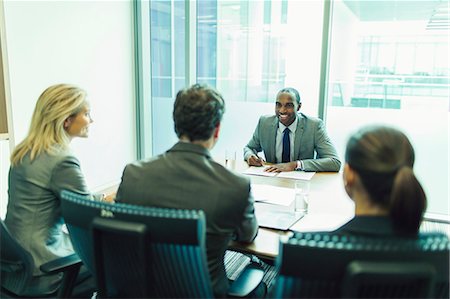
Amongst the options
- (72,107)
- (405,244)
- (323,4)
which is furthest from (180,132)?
(323,4)

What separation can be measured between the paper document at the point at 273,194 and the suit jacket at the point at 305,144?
0.50m

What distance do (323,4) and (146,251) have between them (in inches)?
126

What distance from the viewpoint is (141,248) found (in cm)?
110

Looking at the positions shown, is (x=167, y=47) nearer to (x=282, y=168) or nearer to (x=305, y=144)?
(x=305, y=144)

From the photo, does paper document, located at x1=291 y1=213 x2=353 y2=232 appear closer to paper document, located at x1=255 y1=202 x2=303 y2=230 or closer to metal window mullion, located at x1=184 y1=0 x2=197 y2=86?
paper document, located at x1=255 y1=202 x2=303 y2=230

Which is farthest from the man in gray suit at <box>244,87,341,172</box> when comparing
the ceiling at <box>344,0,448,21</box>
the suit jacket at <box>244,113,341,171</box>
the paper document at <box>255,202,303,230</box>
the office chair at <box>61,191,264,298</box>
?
the office chair at <box>61,191,264,298</box>

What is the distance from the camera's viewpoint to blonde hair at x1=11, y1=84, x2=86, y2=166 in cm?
160

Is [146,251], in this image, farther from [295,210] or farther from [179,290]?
[295,210]

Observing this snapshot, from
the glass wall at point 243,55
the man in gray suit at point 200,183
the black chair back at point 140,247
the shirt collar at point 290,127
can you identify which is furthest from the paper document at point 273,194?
the glass wall at point 243,55

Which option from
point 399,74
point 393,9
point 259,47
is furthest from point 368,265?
point 259,47

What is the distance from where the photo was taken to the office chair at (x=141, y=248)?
1076 mm

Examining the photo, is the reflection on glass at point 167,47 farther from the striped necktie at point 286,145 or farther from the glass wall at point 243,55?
the striped necktie at point 286,145

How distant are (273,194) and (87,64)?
264 cm

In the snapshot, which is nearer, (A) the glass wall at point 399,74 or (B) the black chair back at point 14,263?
(B) the black chair back at point 14,263
